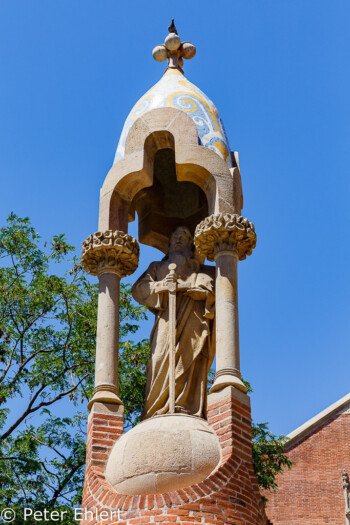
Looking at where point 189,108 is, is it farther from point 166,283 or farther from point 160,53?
point 166,283

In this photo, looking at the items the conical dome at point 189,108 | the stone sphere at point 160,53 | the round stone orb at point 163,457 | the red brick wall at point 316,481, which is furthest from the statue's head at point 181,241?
the red brick wall at point 316,481

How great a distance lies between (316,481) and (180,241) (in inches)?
591

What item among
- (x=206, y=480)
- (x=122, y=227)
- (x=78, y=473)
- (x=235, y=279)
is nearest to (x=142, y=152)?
(x=122, y=227)

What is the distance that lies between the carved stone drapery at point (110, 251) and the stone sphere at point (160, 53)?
130 inches

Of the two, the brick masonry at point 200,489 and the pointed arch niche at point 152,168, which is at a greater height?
the pointed arch niche at point 152,168

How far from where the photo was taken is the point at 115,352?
1308cm

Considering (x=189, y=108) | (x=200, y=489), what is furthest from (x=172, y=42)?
(x=200, y=489)

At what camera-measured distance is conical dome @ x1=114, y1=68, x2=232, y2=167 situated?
46.6ft

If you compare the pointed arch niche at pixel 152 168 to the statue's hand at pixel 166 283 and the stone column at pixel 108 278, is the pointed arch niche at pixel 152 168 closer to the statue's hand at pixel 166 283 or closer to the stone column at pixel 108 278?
the stone column at pixel 108 278

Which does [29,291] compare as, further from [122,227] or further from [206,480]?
[206,480]

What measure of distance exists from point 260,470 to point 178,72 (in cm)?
814

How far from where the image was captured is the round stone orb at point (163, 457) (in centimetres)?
1140

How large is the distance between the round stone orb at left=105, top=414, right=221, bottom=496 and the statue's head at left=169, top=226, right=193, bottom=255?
2.74 metres

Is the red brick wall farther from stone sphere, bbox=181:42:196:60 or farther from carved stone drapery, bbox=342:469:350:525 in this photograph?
stone sphere, bbox=181:42:196:60
